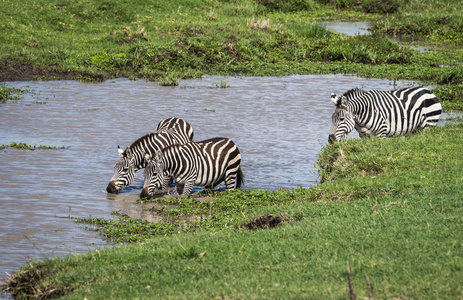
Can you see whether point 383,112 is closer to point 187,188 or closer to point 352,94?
point 352,94

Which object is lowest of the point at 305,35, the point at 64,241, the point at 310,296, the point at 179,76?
the point at 64,241

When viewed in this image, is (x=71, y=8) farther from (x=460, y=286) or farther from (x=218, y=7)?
(x=460, y=286)

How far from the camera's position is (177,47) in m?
30.0

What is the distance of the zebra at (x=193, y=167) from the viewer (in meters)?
13.5

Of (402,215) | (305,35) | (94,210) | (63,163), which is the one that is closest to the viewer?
(402,215)

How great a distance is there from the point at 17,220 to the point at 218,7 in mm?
30536

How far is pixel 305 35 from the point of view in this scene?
36.2 meters

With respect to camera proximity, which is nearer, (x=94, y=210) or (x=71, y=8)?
(x=94, y=210)

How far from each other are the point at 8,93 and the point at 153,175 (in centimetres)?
1208

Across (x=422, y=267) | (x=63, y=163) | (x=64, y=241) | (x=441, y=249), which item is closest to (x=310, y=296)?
(x=422, y=267)

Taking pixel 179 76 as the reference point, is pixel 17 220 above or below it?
below

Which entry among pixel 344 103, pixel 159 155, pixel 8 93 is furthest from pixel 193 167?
pixel 8 93

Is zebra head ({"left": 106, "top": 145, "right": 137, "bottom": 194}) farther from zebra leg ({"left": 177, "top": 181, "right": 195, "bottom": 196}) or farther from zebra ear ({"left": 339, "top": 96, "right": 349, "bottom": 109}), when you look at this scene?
zebra ear ({"left": 339, "top": 96, "right": 349, "bottom": 109})

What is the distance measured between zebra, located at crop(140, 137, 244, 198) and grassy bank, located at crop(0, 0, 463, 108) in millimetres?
11839
